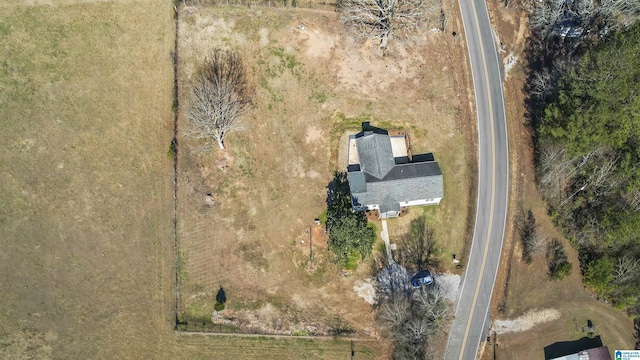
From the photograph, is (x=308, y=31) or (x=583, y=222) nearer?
(x=583, y=222)

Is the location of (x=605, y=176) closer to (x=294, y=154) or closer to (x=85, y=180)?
(x=294, y=154)

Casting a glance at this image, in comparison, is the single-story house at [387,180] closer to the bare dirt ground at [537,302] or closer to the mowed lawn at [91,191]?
the bare dirt ground at [537,302]

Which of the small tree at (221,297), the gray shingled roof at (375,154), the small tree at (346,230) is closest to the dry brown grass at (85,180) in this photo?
the small tree at (221,297)

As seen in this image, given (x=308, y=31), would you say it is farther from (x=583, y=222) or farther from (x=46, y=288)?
(x=46, y=288)

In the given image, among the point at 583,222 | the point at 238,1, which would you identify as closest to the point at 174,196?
the point at 238,1

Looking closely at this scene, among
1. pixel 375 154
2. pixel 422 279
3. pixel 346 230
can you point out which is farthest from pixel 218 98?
pixel 422 279
